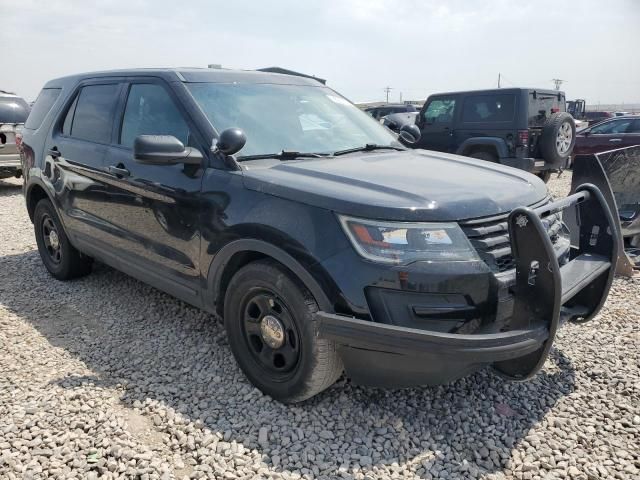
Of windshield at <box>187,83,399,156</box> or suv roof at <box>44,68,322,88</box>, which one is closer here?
windshield at <box>187,83,399,156</box>

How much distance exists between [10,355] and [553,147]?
28.2ft

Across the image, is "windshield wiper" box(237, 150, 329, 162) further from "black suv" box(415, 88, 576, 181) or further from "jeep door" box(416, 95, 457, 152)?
"jeep door" box(416, 95, 457, 152)

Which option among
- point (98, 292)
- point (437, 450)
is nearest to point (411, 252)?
point (437, 450)

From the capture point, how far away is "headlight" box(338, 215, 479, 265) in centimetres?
234

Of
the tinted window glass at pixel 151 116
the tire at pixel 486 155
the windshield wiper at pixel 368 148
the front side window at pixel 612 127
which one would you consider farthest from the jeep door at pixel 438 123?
the tinted window glass at pixel 151 116

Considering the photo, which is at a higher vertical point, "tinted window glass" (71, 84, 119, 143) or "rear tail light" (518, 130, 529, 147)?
"tinted window glass" (71, 84, 119, 143)

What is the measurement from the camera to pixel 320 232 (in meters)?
2.46

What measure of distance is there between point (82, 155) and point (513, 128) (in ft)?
24.2

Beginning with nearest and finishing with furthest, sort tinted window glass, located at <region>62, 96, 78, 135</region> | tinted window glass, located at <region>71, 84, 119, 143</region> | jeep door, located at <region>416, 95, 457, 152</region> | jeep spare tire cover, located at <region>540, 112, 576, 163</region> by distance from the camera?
tinted window glass, located at <region>71, 84, 119, 143</region>
tinted window glass, located at <region>62, 96, 78, 135</region>
jeep spare tire cover, located at <region>540, 112, 576, 163</region>
jeep door, located at <region>416, 95, 457, 152</region>

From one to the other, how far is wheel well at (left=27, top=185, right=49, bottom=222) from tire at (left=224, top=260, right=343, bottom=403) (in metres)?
2.97

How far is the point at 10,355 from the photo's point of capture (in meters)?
3.43

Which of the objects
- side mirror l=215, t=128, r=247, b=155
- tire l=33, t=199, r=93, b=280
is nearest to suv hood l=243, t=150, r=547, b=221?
side mirror l=215, t=128, r=247, b=155

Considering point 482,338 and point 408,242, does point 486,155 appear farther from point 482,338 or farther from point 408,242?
point 482,338

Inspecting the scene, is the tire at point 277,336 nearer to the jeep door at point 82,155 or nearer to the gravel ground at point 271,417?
the gravel ground at point 271,417
